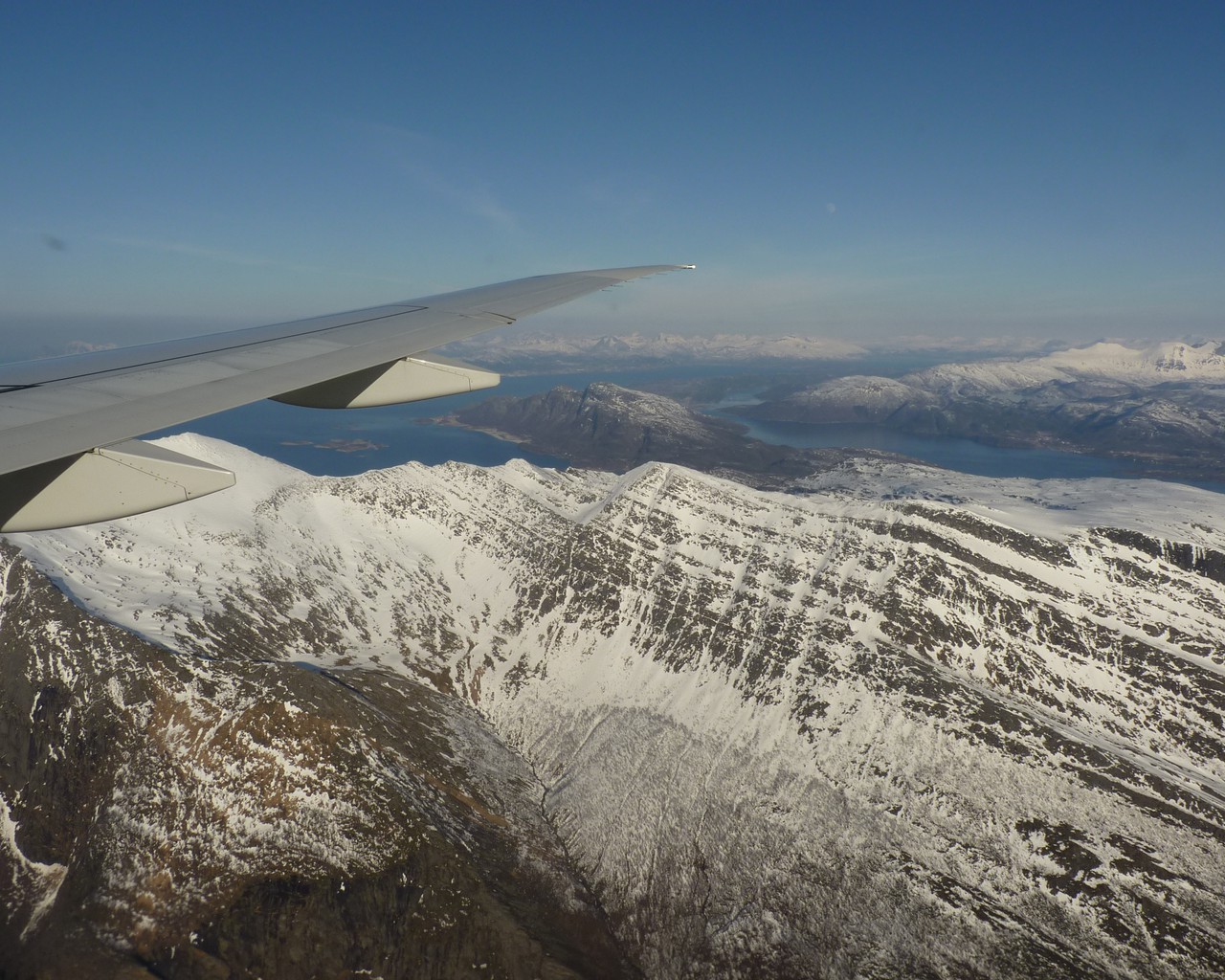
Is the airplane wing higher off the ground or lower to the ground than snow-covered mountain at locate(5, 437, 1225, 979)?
higher

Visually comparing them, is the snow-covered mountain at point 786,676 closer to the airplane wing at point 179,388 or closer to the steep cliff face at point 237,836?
the steep cliff face at point 237,836

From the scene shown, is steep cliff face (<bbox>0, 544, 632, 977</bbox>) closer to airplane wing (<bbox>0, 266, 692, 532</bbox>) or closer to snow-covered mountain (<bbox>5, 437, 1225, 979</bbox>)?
snow-covered mountain (<bbox>5, 437, 1225, 979</bbox>)

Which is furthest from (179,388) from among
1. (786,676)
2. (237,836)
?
(786,676)

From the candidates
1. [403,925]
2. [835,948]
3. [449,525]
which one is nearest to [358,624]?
[449,525]

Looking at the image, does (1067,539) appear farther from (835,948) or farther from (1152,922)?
(835,948)

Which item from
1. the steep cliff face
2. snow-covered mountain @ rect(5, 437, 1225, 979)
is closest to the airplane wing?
the steep cliff face

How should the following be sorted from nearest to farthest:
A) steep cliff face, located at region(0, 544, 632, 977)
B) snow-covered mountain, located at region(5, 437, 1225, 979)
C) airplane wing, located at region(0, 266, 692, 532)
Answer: airplane wing, located at region(0, 266, 692, 532)
steep cliff face, located at region(0, 544, 632, 977)
snow-covered mountain, located at region(5, 437, 1225, 979)
